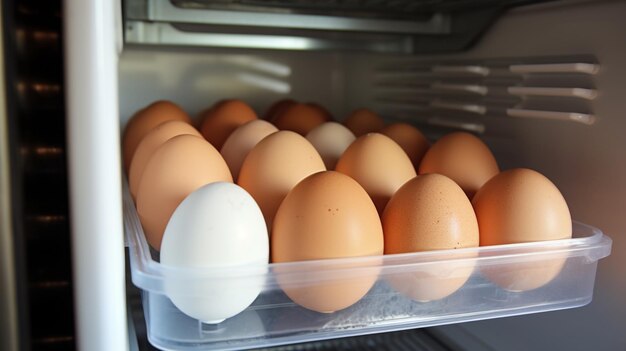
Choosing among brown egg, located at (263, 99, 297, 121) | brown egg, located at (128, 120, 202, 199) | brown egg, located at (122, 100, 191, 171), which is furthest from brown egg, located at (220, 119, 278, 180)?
brown egg, located at (263, 99, 297, 121)

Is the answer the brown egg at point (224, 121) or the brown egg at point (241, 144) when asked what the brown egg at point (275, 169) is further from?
the brown egg at point (224, 121)

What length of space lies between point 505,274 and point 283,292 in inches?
8.9

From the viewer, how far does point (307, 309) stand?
60 cm

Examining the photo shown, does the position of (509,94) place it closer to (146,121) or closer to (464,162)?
(464,162)

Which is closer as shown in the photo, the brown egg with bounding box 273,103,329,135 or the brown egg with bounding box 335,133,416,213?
the brown egg with bounding box 335,133,416,213

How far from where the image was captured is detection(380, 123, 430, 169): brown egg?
0.93 meters

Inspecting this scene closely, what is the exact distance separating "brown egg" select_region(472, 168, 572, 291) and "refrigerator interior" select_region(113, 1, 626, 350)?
10 cm

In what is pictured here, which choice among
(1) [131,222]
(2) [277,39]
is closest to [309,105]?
(2) [277,39]

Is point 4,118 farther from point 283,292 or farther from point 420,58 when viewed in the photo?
point 420,58

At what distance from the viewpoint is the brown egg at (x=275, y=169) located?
71cm

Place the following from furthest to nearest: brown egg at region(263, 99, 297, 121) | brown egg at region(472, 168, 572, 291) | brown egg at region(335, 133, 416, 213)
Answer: brown egg at region(263, 99, 297, 121) → brown egg at region(335, 133, 416, 213) → brown egg at region(472, 168, 572, 291)

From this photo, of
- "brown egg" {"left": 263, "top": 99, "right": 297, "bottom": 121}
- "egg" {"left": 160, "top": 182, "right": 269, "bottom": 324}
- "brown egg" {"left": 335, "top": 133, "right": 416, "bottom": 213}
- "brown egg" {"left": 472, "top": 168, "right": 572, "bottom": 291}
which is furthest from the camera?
"brown egg" {"left": 263, "top": 99, "right": 297, "bottom": 121}

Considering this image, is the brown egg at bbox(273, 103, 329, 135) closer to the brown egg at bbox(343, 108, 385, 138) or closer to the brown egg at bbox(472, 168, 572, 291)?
the brown egg at bbox(343, 108, 385, 138)

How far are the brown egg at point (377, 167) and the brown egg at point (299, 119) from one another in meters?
0.25
